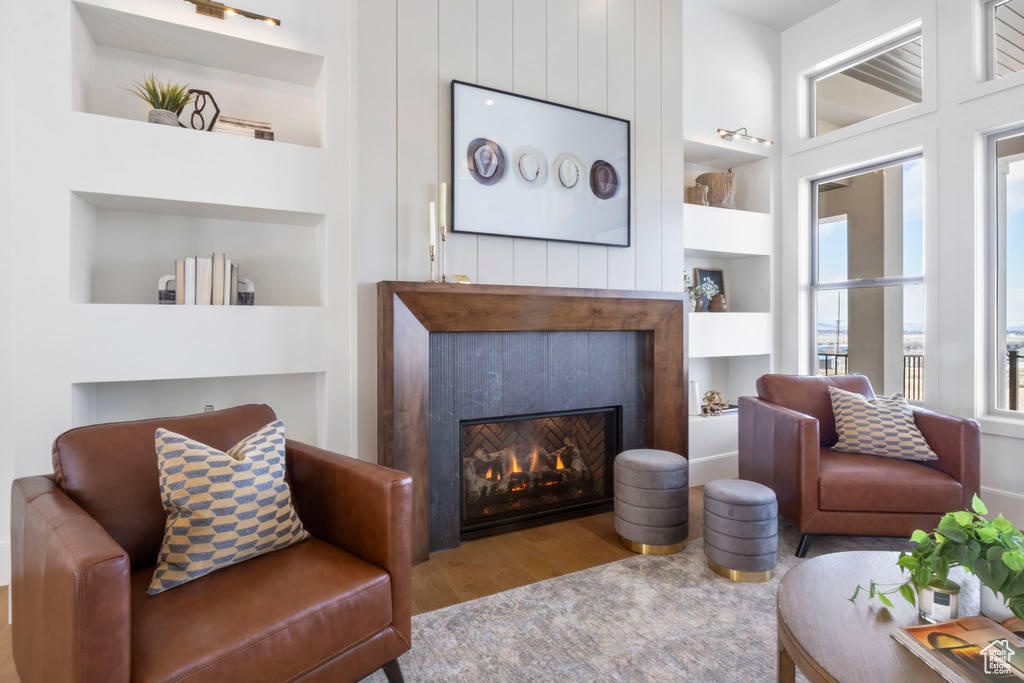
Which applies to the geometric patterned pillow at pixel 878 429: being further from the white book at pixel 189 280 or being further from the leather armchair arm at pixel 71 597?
the white book at pixel 189 280

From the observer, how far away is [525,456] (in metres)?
2.88

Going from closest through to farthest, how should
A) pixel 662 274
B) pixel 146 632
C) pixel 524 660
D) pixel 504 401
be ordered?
pixel 146 632 → pixel 524 660 → pixel 504 401 → pixel 662 274

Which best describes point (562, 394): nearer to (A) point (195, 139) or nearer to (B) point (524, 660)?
(B) point (524, 660)

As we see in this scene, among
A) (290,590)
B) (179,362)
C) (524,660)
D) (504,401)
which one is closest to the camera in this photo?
(290,590)

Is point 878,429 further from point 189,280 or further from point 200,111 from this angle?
point 200,111

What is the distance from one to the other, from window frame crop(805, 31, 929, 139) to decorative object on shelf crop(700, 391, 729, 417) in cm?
194

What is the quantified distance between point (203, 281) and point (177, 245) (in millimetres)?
332

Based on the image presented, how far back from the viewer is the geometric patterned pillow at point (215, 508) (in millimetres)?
1327

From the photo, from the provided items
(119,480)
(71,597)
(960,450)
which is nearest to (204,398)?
(119,480)

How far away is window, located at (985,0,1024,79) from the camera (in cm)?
284

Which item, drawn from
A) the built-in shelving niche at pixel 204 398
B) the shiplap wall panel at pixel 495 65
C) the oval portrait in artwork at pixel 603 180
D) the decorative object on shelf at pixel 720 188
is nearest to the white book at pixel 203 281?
the built-in shelving niche at pixel 204 398

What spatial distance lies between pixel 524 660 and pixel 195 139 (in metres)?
2.31

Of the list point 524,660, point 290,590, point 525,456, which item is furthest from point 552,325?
point 290,590

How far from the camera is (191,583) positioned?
51.7 inches
